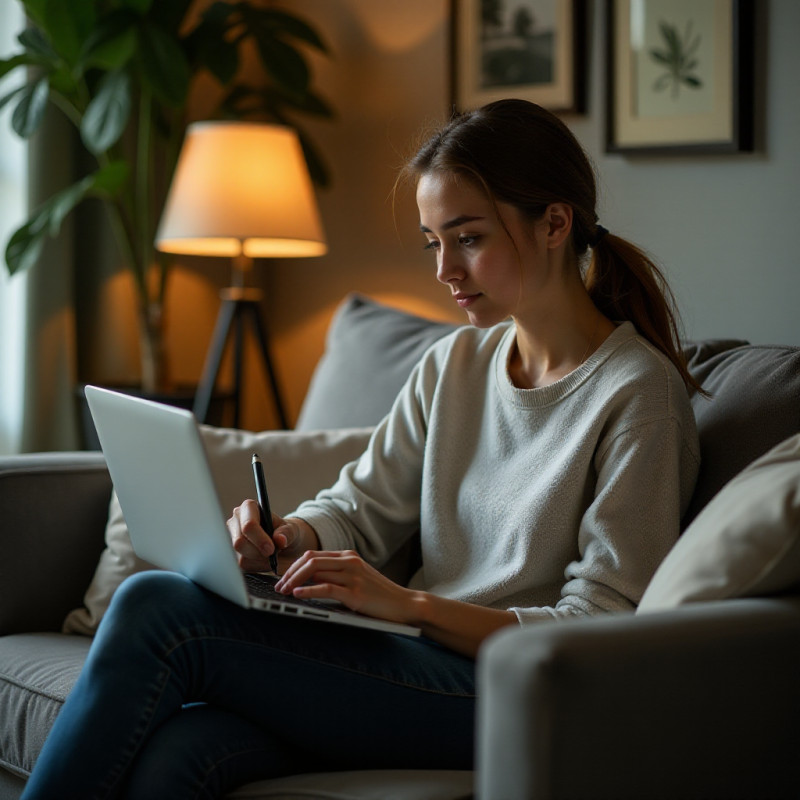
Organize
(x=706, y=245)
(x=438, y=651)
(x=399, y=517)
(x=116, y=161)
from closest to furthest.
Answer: (x=438, y=651) < (x=399, y=517) < (x=706, y=245) < (x=116, y=161)

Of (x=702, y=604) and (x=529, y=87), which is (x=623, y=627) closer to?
(x=702, y=604)

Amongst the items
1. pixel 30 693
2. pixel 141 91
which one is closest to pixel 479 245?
pixel 30 693

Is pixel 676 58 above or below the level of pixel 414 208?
above

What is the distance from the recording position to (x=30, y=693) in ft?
5.14

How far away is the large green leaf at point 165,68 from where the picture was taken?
2.67m

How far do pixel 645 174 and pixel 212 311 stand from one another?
148 cm

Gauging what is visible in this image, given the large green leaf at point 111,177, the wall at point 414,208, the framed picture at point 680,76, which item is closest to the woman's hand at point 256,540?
the wall at point 414,208

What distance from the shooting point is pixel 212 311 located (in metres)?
3.40

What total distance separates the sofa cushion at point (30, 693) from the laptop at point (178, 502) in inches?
10.7

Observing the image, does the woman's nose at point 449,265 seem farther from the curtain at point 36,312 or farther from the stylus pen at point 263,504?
the curtain at point 36,312

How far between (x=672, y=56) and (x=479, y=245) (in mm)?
1035

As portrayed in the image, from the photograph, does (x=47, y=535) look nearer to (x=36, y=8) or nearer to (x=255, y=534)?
(x=255, y=534)

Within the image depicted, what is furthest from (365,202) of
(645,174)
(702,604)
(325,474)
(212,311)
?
(702,604)

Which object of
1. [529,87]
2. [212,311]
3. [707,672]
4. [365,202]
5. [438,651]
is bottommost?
[438,651]
